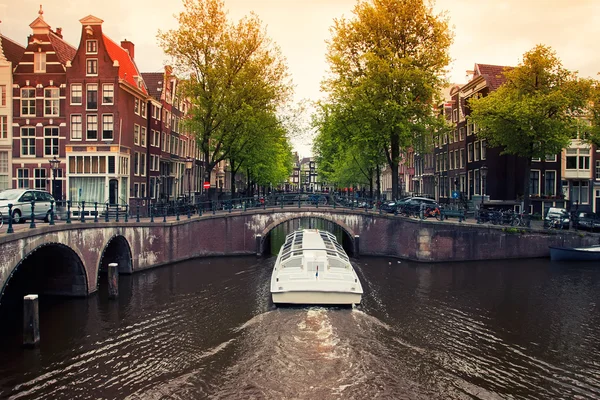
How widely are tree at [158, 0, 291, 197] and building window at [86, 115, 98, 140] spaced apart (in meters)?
7.53

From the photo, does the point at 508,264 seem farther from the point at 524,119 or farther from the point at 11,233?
the point at 11,233

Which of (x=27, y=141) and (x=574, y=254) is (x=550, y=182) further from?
(x=27, y=141)

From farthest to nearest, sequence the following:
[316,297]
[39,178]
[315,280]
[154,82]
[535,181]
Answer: [154,82], [535,181], [39,178], [315,280], [316,297]

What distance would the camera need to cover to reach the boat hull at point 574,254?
31219 millimetres

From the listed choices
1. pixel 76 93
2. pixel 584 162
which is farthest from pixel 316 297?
pixel 584 162

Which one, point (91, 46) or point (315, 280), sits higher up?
point (91, 46)

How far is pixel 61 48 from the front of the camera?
1754 inches

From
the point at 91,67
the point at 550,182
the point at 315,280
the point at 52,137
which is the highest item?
the point at 91,67

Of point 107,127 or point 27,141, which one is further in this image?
point 27,141

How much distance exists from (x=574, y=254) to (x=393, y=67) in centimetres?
1782

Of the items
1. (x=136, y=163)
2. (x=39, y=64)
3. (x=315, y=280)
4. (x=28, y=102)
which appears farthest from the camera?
(x=136, y=163)

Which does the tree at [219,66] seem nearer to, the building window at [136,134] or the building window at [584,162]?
the building window at [136,134]

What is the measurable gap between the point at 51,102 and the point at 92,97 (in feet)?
16.5

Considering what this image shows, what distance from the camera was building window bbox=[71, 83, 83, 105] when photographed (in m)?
40.3
